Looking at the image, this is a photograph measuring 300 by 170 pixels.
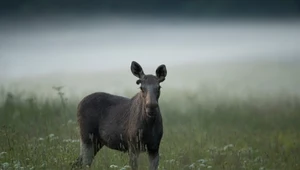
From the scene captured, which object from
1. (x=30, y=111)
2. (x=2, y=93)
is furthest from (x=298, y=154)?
(x=2, y=93)

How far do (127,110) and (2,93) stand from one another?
8.87 metres

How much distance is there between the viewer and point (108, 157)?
13.2 m

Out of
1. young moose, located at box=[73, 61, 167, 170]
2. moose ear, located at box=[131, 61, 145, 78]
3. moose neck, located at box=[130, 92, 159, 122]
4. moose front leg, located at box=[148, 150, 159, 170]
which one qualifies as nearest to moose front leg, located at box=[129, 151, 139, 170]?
young moose, located at box=[73, 61, 167, 170]

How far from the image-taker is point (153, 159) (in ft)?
38.1

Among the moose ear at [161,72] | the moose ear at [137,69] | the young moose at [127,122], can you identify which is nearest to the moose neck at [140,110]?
the young moose at [127,122]

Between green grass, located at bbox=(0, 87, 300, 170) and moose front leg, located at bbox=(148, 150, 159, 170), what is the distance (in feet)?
0.61

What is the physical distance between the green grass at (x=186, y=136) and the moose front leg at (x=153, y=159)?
0.19 meters

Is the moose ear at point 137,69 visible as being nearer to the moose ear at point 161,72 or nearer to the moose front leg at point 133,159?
the moose ear at point 161,72

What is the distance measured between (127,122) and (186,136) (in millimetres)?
5037

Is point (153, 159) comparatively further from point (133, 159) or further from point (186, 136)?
point (186, 136)

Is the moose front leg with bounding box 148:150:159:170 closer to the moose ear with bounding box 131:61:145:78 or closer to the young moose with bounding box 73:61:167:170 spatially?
the young moose with bounding box 73:61:167:170

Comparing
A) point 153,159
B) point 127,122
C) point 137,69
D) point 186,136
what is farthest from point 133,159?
point 186,136

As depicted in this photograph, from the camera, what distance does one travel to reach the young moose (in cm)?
1143

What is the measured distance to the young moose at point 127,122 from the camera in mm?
11430
